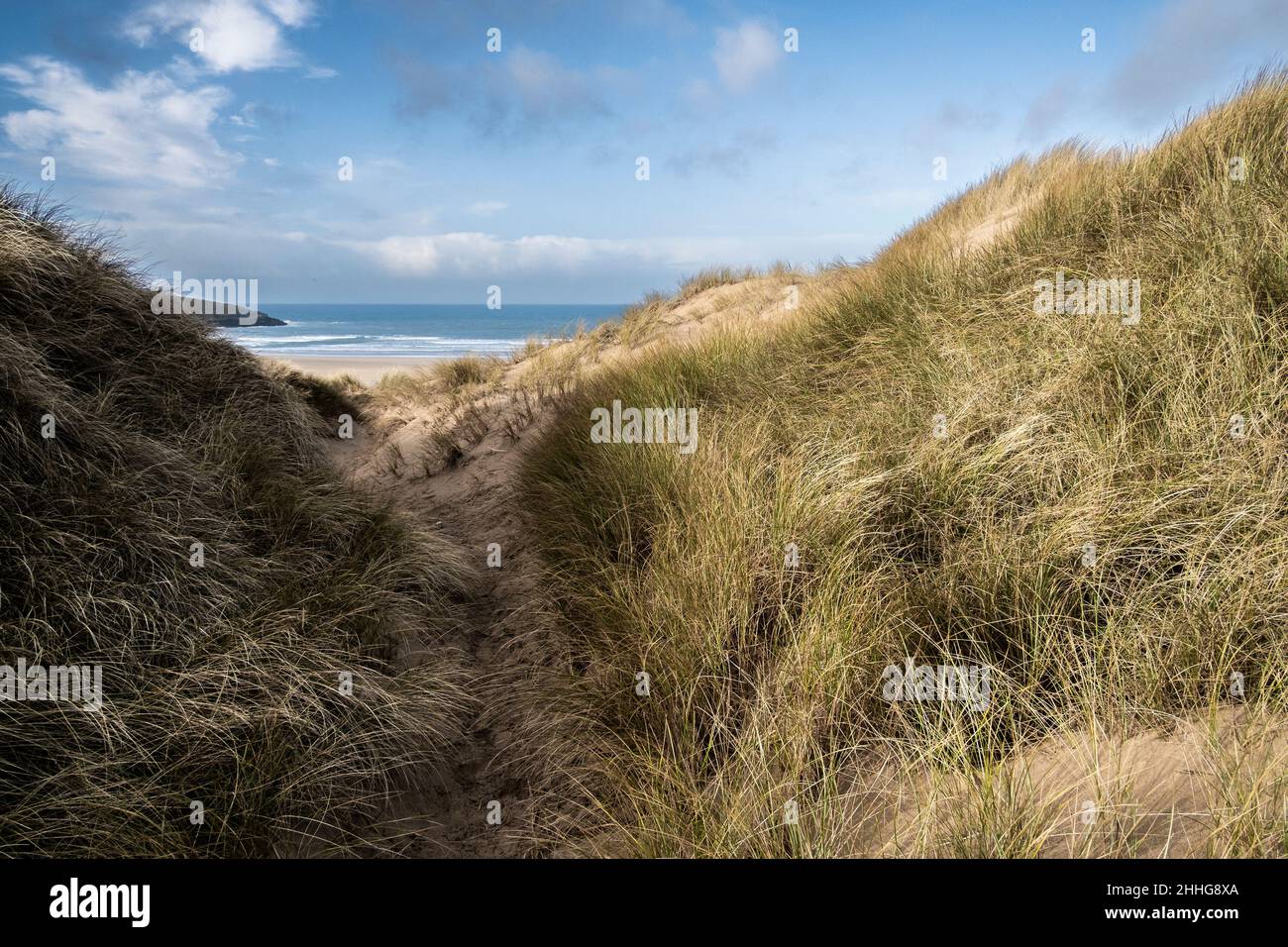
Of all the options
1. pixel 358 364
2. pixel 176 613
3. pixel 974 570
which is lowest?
pixel 176 613

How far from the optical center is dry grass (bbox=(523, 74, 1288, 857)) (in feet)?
6.72

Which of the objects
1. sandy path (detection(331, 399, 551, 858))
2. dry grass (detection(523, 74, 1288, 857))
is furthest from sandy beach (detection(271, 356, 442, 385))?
dry grass (detection(523, 74, 1288, 857))

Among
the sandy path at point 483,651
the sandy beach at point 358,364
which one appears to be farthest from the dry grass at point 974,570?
the sandy beach at point 358,364

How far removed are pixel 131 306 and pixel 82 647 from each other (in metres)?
3.91

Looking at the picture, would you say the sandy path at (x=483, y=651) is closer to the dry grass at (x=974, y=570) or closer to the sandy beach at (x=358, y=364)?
the dry grass at (x=974, y=570)

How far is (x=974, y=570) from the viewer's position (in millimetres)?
2885

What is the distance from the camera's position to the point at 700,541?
3398 mm

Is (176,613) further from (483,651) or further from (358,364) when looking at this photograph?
(358,364)

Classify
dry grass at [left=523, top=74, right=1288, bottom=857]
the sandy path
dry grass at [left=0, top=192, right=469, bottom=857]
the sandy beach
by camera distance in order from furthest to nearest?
the sandy beach
the sandy path
dry grass at [left=0, top=192, right=469, bottom=857]
dry grass at [left=523, top=74, right=1288, bottom=857]

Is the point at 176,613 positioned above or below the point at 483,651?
above

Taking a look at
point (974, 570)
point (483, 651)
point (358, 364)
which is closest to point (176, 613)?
point (483, 651)

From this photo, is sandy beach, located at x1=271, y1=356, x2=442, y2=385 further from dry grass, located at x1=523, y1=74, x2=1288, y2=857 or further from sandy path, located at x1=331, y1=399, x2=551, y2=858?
dry grass, located at x1=523, y1=74, x2=1288, y2=857
